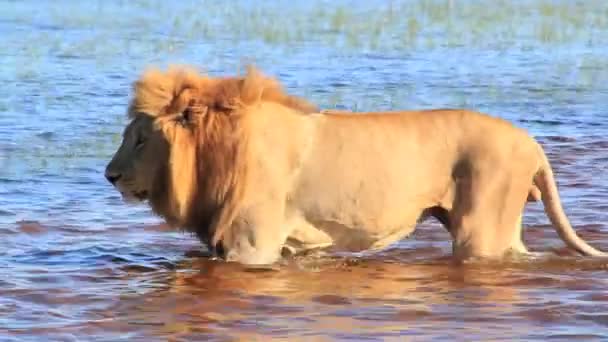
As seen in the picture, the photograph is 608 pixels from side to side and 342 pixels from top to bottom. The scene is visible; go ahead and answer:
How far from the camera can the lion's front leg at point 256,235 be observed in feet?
26.0

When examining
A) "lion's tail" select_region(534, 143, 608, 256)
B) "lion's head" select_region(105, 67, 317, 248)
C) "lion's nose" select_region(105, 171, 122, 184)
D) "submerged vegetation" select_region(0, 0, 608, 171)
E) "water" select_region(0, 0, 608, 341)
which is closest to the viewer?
"water" select_region(0, 0, 608, 341)

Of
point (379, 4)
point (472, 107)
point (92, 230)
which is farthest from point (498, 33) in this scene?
point (92, 230)

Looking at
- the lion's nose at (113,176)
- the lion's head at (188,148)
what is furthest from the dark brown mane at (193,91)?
the lion's nose at (113,176)

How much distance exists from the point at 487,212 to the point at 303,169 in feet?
3.44

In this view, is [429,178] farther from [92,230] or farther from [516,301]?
[92,230]

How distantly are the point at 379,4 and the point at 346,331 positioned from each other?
1970cm

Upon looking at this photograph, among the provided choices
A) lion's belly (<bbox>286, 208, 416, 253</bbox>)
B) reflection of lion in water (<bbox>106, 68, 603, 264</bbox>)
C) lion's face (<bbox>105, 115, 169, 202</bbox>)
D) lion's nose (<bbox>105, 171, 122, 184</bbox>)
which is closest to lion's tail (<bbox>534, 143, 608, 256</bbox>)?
reflection of lion in water (<bbox>106, 68, 603, 264</bbox>)

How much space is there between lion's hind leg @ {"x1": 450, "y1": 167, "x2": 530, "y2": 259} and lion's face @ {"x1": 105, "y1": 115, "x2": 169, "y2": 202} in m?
1.65

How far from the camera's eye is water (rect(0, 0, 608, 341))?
745 cm

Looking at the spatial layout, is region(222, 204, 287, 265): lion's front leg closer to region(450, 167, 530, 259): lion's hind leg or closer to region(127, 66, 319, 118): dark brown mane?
region(127, 66, 319, 118): dark brown mane

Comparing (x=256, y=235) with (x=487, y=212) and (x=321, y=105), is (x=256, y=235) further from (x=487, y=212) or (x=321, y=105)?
(x=321, y=105)

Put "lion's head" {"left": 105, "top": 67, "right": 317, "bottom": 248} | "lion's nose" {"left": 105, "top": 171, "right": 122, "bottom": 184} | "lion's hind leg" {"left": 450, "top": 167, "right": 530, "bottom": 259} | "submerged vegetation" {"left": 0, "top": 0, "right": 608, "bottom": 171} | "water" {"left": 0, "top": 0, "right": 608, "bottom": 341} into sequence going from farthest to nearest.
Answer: "submerged vegetation" {"left": 0, "top": 0, "right": 608, "bottom": 171} < "lion's hind leg" {"left": 450, "top": 167, "right": 530, "bottom": 259} < "lion's nose" {"left": 105, "top": 171, "right": 122, "bottom": 184} < "lion's head" {"left": 105, "top": 67, "right": 317, "bottom": 248} < "water" {"left": 0, "top": 0, "right": 608, "bottom": 341}

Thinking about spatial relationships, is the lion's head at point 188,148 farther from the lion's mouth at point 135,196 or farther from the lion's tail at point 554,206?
the lion's tail at point 554,206

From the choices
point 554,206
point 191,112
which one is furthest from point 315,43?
point 191,112
